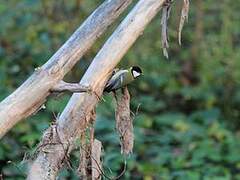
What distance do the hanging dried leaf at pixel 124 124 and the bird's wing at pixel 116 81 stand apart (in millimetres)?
90

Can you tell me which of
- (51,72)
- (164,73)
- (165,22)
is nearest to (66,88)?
(51,72)

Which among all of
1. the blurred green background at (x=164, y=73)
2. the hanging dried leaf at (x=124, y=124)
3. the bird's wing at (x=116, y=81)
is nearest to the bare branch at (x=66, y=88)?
the bird's wing at (x=116, y=81)

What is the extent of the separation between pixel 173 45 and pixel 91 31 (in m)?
2.65

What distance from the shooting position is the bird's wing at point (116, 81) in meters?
1.96

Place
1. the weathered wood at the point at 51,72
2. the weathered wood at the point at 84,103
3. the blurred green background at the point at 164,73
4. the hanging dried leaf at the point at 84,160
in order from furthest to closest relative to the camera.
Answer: the blurred green background at the point at 164,73, the hanging dried leaf at the point at 84,160, the weathered wood at the point at 84,103, the weathered wood at the point at 51,72

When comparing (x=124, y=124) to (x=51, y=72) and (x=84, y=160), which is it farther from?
(x=51, y=72)

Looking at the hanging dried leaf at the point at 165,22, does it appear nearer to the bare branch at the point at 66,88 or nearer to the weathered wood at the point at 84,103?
the weathered wood at the point at 84,103

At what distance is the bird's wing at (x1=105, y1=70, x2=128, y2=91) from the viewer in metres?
1.96

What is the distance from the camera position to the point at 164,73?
4.32 metres

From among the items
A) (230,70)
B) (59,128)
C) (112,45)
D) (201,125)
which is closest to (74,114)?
(59,128)

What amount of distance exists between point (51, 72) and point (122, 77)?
8.0 inches

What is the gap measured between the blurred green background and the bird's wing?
4.83ft

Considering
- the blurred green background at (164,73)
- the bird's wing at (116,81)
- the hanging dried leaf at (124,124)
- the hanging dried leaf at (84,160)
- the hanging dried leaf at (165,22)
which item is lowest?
the hanging dried leaf at (84,160)

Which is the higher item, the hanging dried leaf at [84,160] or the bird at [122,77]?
the bird at [122,77]
